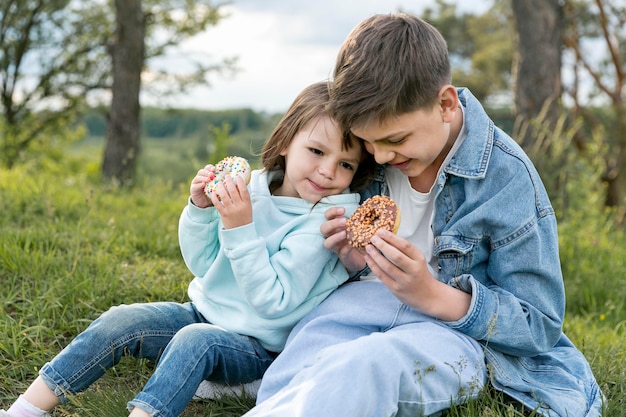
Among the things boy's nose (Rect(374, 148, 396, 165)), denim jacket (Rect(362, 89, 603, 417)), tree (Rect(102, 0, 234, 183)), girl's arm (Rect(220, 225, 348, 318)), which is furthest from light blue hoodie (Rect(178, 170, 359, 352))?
tree (Rect(102, 0, 234, 183))

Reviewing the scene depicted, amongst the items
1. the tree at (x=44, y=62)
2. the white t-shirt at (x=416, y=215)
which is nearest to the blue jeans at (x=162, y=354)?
the white t-shirt at (x=416, y=215)

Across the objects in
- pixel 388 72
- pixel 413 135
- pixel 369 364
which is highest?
pixel 388 72

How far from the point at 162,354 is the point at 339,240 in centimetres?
70

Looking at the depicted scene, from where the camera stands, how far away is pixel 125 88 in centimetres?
703

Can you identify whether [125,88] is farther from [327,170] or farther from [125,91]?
[327,170]

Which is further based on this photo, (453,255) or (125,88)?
(125,88)

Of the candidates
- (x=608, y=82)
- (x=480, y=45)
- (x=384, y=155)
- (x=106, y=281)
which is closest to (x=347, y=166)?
(x=384, y=155)

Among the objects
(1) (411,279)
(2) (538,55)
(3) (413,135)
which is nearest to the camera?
(1) (411,279)

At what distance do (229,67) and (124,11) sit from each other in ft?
14.5

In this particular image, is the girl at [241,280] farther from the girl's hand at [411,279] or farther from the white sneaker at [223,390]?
the girl's hand at [411,279]

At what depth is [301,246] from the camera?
234cm

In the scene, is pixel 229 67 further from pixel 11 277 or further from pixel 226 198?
pixel 226 198

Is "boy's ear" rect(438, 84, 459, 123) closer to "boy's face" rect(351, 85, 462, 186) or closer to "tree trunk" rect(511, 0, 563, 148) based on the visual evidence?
"boy's face" rect(351, 85, 462, 186)

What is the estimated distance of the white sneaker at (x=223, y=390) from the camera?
2.54m
